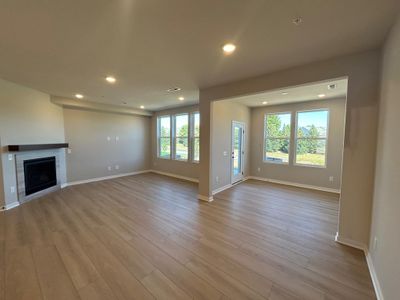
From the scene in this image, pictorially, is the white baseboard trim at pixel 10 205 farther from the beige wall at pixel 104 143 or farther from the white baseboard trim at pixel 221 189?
the white baseboard trim at pixel 221 189

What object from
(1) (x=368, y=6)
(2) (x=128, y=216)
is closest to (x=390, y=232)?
(1) (x=368, y=6)

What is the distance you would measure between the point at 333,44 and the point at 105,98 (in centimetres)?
544

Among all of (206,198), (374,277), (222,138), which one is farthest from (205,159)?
(374,277)

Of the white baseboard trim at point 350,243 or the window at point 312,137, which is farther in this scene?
the window at point 312,137

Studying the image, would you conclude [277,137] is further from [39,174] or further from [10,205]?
[10,205]

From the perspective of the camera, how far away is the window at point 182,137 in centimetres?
652

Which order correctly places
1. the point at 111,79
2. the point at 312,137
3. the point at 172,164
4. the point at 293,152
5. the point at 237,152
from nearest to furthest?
the point at 111,79 → the point at 312,137 → the point at 293,152 → the point at 237,152 → the point at 172,164

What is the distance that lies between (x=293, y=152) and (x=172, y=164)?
4395 mm

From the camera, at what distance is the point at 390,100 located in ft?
5.87

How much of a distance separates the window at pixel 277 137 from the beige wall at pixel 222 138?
3.89ft

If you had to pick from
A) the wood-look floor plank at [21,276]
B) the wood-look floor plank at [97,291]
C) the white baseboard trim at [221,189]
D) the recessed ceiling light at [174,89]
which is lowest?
the wood-look floor plank at [21,276]

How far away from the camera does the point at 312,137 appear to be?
5281 mm

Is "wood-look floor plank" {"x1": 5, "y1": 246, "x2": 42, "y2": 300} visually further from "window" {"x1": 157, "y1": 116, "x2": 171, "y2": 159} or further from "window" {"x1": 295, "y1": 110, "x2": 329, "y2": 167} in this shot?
"window" {"x1": 295, "y1": 110, "x2": 329, "y2": 167}

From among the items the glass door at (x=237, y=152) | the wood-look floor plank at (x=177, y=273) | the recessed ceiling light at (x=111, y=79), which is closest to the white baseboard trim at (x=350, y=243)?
the wood-look floor plank at (x=177, y=273)
